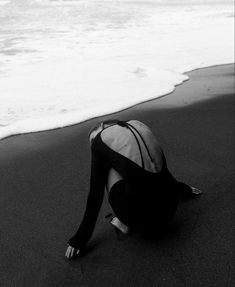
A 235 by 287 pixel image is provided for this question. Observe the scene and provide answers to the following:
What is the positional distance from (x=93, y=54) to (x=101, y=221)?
7966 millimetres

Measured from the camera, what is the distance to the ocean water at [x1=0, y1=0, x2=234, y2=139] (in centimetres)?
608

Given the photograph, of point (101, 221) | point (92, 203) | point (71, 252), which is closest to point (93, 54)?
point (101, 221)

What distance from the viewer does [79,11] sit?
1611cm

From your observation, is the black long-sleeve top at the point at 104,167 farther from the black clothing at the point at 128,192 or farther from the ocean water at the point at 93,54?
the ocean water at the point at 93,54

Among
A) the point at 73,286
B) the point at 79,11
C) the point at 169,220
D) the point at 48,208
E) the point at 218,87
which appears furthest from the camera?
the point at 79,11

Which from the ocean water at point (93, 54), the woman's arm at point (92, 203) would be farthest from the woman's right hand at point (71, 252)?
the ocean water at point (93, 54)

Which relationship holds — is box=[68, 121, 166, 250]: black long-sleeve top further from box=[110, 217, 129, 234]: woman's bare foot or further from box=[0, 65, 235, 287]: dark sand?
box=[110, 217, 129, 234]: woman's bare foot

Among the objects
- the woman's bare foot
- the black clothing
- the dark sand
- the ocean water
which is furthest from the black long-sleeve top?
the ocean water

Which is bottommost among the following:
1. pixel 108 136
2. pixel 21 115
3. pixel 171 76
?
pixel 171 76

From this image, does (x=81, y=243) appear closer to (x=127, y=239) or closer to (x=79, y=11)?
(x=127, y=239)

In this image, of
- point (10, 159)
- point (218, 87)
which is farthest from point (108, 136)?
point (218, 87)

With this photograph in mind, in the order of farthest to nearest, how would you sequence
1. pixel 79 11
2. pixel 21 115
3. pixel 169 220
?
pixel 79 11 → pixel 21 115 → pixel 169 220

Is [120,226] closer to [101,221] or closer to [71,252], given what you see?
[101,221]

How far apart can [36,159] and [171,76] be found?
188 inches
